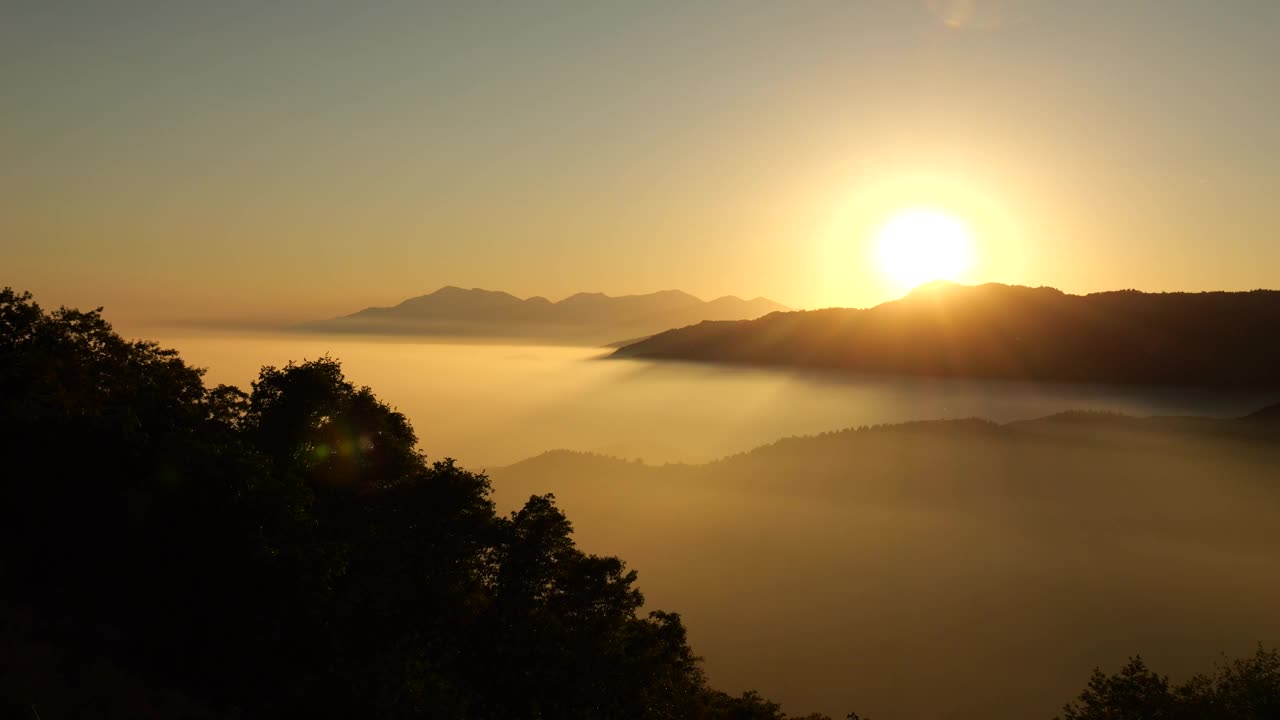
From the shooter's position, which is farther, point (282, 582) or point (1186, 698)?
point (1186, 698)

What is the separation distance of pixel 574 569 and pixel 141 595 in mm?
17474

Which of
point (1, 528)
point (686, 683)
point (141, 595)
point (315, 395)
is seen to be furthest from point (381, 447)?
Answer: point (686, 683)

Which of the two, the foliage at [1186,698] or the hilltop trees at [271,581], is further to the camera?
the foliage at [1186,698]

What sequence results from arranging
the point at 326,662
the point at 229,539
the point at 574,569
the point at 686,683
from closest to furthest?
the point at 326,662 < the point at 229,539 < the point at 574,569 < the point at 686,683

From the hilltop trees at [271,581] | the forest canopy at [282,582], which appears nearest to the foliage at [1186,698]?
the forest canopy at [282,582]

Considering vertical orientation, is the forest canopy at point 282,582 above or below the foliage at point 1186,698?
above

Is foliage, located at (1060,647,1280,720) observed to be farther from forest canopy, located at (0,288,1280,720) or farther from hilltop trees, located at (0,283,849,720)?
hilltop trees, located at (0,283,849,720)

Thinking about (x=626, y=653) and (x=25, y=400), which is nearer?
A: (x=626, y=653)

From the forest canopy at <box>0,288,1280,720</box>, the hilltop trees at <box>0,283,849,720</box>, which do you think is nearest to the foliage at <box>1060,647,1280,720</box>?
the forest canopy at <box>0,288,1280,720</box>

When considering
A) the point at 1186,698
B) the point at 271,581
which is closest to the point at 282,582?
the point at 271,581

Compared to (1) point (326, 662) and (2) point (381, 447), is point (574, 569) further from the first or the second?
(2) point (381, 447)

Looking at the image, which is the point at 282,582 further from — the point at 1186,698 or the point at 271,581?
the point at 1186,698

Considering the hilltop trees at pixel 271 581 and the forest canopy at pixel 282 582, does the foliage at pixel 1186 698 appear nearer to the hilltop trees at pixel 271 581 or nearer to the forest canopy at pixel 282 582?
the forest canopy at pixel 282 582

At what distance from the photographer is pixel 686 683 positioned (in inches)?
1403
